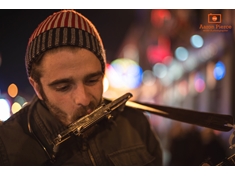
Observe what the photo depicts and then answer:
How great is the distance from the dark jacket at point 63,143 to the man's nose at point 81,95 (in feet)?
0.44

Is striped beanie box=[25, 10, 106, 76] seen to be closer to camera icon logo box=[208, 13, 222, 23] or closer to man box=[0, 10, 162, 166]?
man box=[0, 10, 162, 166]

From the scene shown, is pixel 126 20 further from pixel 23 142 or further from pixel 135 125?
pixel 23 142

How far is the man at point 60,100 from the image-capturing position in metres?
0.97

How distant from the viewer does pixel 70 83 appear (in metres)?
0.99

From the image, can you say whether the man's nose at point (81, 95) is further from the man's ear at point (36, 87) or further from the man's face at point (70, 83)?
the man's ear at point (36, 87)

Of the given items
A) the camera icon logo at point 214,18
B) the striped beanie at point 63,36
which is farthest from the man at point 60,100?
the camera icon logo at point 214,18

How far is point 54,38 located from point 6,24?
0.38m

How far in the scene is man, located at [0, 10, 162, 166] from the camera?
0.97 m

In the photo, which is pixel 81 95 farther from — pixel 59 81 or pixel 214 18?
pixel 214 18

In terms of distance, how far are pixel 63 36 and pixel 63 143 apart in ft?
1.43

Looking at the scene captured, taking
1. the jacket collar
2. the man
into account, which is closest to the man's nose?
the man

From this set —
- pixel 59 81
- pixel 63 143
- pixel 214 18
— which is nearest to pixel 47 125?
pixel 63 143

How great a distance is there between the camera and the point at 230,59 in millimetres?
1325
